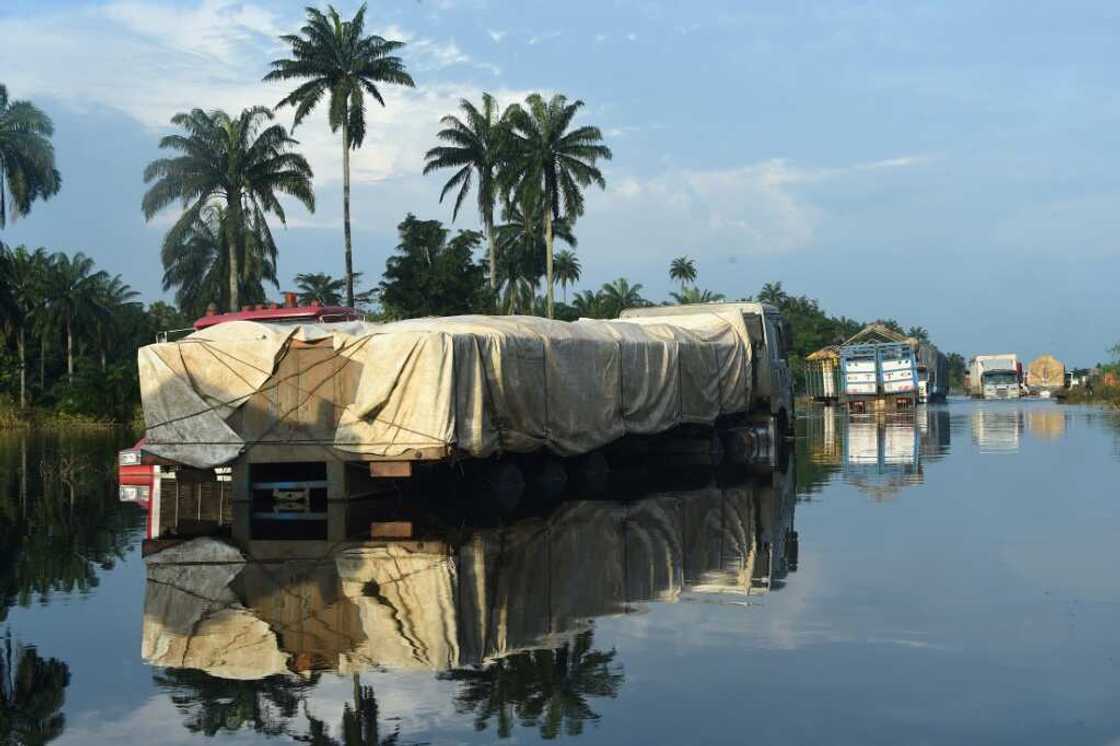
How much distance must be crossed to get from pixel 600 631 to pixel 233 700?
2503 millimetres

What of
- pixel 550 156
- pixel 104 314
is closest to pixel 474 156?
pixel 550 156

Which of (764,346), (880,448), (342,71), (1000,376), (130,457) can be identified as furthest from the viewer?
(1000,376)

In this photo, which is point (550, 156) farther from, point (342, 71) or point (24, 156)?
point (24, 156)

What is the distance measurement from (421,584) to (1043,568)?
532 cm

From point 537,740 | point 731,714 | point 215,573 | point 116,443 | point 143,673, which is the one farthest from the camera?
point 116,443

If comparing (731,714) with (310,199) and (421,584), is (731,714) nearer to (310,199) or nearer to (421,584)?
(421,584)

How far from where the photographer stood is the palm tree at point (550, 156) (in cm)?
5816

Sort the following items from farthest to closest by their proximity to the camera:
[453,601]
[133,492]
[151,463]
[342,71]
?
[342,71] < [133,492] < [151,463] < [453,601]

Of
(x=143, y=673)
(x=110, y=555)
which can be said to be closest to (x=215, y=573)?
(x=110, y=555)

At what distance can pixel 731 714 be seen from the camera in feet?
19.8

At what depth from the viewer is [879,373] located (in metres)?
52.7

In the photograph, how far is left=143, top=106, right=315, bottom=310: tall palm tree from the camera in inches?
2108

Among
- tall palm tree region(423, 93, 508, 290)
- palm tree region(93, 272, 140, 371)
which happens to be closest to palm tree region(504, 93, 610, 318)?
tall palm tree region(423, 93, 508, 290)

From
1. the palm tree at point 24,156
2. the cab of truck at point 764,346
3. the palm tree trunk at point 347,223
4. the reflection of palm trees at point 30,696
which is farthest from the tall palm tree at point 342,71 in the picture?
the reflection of palm trees at point 30,696
